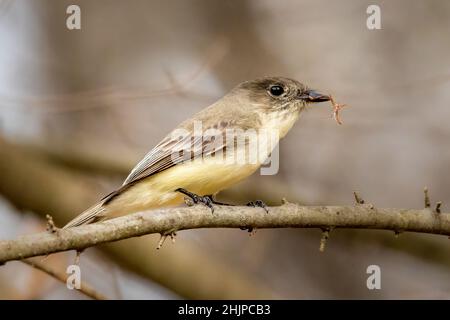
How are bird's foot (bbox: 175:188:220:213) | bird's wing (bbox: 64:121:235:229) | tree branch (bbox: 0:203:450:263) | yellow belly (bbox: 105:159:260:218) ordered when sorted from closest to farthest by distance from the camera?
tree branch (bbox: 0:203:450:263) → bird's foot (bbox: 175:188:220:213) → yellow belly (bbox: 105:159:260:218) → bird's wing (bbox: 64:121:235:229)

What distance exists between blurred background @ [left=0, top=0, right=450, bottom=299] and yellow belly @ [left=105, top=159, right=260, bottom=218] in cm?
100

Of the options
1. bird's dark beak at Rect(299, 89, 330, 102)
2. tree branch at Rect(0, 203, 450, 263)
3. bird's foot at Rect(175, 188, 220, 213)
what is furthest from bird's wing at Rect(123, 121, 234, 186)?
tree branch at Rect(0, 203, 450, 263)

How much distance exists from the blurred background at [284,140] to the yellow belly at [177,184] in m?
1.00

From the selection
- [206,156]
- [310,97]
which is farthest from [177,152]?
[310,97]

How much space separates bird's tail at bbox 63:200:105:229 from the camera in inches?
187

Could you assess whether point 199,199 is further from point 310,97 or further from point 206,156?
point 310,97

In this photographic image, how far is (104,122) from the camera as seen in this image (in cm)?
Result: 852

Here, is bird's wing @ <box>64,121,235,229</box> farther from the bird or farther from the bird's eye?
the bird's eye

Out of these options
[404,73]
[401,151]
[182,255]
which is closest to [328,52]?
[404,73]

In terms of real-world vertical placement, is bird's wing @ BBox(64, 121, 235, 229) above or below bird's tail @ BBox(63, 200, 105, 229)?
above

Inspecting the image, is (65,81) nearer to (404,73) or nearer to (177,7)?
(177,7)

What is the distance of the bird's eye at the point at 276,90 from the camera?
18.7 feet

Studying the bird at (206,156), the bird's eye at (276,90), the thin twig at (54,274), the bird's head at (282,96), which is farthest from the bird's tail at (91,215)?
the bird's eye at (276,90)

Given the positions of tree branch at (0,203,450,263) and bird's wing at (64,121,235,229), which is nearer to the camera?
tree branch at (0,203,450,263)
